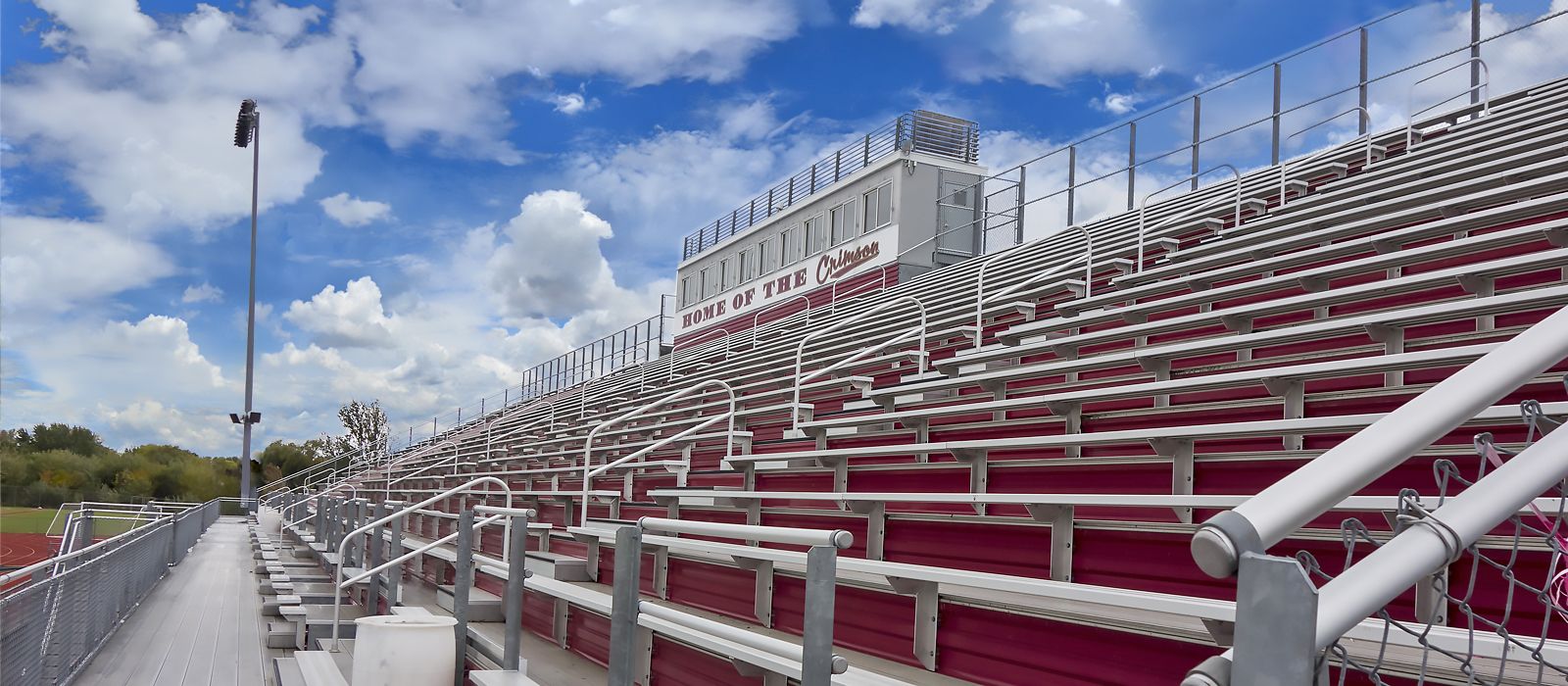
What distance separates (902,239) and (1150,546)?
47.7ft

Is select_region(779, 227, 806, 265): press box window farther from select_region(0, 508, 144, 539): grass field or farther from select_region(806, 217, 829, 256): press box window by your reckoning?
select_region(0, 508, 144, 539): grass field

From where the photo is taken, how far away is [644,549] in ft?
18.8

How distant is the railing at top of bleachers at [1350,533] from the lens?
1.01 m

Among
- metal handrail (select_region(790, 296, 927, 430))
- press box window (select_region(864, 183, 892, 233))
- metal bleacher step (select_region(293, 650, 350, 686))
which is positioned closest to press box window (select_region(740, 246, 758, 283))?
press box window (select_region(864, 183, 892, 233))

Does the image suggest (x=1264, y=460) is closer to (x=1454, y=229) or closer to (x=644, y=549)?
(x=1454, y=229)

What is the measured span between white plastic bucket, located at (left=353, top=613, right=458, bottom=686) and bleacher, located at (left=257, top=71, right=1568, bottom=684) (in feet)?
0.79

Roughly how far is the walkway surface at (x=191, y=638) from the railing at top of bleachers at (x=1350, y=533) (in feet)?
20.0

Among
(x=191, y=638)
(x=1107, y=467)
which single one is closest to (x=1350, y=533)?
(x=1107, y=467)

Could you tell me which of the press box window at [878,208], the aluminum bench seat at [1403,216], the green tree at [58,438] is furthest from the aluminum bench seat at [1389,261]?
the green tree at [58,438]

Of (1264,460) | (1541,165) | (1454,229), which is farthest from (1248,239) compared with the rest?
(1264,460)

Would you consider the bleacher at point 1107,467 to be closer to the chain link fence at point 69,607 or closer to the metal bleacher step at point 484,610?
the metal bleacher step at point 484,610

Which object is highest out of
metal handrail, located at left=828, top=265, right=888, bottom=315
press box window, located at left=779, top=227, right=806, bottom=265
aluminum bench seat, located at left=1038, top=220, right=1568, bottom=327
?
press box window, located at left=779, top=227, right=806, bottom=265

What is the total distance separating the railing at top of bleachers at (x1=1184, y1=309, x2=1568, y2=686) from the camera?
1.01 meters

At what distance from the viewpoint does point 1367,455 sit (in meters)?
1.17
